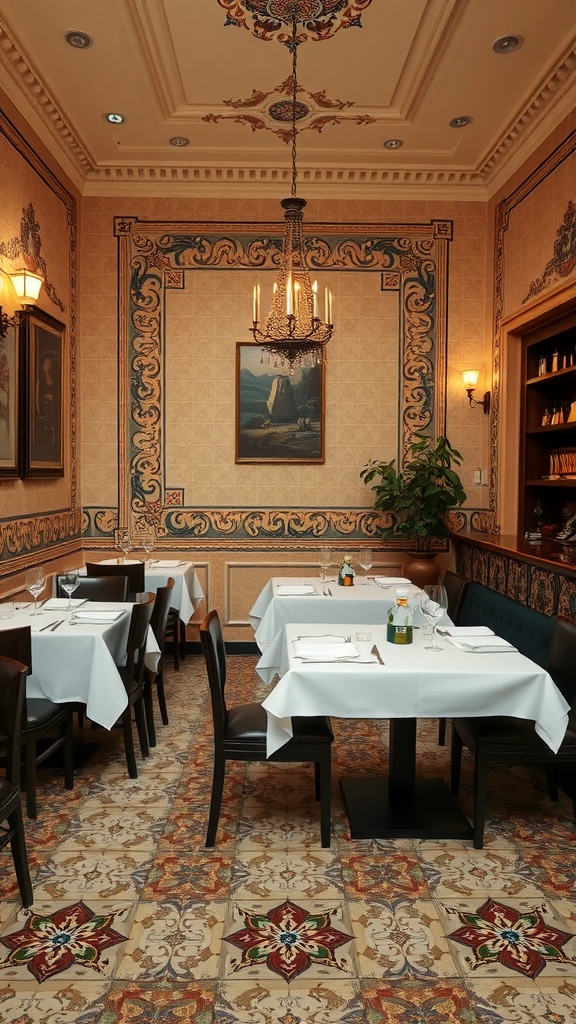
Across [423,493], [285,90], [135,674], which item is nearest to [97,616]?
[135,674]

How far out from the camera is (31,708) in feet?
11.4

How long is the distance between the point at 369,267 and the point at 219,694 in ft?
16.4

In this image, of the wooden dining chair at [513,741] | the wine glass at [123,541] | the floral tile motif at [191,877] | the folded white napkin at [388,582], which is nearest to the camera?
the floral tile motif at [191,877]

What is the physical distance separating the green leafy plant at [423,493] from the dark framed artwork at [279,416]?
0.70 meters

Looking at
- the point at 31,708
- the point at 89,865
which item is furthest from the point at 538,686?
the point at 31,708

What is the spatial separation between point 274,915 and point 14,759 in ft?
3.68

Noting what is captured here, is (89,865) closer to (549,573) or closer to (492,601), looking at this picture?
(549,573)

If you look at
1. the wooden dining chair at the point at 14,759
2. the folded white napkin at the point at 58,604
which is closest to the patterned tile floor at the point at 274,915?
the wooden dining chair at the point at 14,759

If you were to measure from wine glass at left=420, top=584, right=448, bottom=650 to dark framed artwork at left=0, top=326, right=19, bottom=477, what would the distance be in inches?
119

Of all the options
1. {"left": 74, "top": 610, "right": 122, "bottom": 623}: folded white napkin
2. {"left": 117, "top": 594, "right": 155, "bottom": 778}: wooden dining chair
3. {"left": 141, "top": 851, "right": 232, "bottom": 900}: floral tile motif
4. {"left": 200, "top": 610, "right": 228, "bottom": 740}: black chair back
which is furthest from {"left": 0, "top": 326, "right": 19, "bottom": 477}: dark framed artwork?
{"left": 141, "top": 851, "right": 232, "bottom": 900}: floral tile motif

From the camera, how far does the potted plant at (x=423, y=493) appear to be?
646 cm

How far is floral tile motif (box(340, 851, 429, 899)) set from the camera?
2.84 metres

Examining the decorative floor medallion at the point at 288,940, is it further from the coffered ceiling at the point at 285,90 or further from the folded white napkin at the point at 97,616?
the coffered ceiling at the point at 285,90

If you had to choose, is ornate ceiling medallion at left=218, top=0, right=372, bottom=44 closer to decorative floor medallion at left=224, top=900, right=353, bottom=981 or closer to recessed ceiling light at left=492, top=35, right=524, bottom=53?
recessed ceiling light at left=492, top=35, right=524, bottom=53
